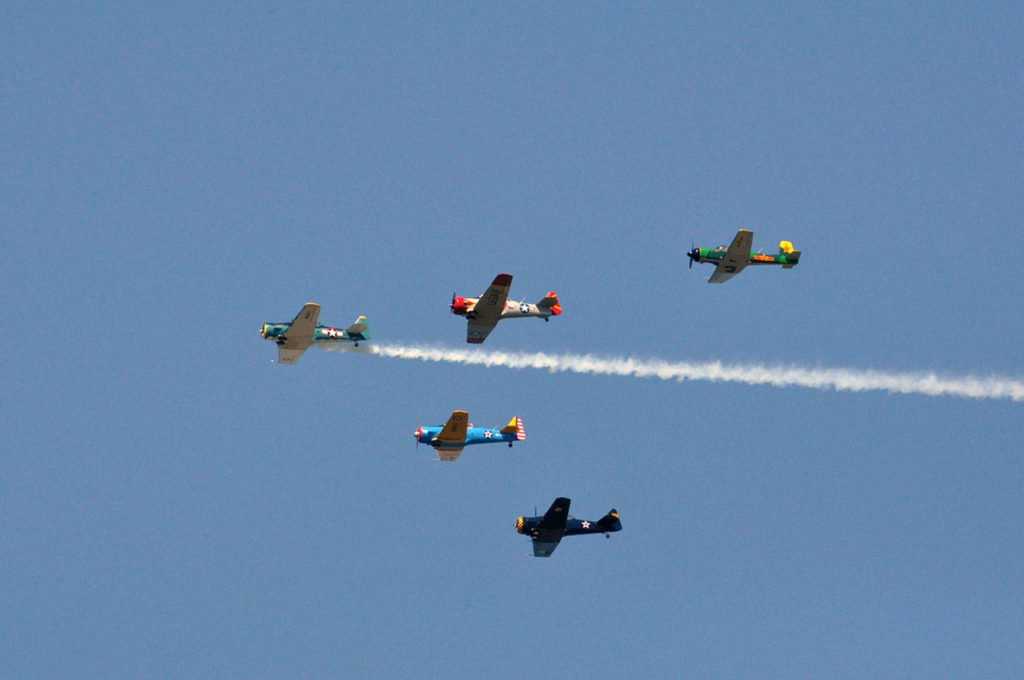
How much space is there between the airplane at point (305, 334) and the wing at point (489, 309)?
5.90 m

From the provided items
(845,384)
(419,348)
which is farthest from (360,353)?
(845,384)

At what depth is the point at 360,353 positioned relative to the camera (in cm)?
7025

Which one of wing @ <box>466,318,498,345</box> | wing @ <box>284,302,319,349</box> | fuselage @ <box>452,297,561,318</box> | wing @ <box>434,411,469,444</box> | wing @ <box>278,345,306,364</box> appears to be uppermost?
fuselage @ <box>452,297,561,318</box>

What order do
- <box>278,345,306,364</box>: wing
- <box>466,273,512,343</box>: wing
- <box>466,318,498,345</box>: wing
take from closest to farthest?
<box>466,273,512,343</box>: wing, <box>466,318,498,345</box>: wing, <box>278,345,306,364</box>: wing

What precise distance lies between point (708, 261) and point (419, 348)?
16303 mm

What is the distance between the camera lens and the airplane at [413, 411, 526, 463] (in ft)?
217

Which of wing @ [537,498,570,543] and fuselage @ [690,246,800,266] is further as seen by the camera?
fuselage @ [690,246,800,266]

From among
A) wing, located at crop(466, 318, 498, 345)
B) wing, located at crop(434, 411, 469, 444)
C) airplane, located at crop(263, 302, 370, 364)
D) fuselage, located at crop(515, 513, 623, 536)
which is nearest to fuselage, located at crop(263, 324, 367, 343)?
airplane, located at crop(263, 302, 370, 364)

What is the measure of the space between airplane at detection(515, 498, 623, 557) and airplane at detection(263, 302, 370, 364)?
12.8m

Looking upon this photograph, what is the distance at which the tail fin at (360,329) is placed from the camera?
6881 cm

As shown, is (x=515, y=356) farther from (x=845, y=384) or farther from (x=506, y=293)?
(x=845, y=384)

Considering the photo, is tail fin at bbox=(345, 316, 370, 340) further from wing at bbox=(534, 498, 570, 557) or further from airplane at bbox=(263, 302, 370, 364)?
wing at bbox=(534, 498, 570, 557)

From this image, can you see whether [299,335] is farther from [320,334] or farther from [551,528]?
[551,528]

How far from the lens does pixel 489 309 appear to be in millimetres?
66562
